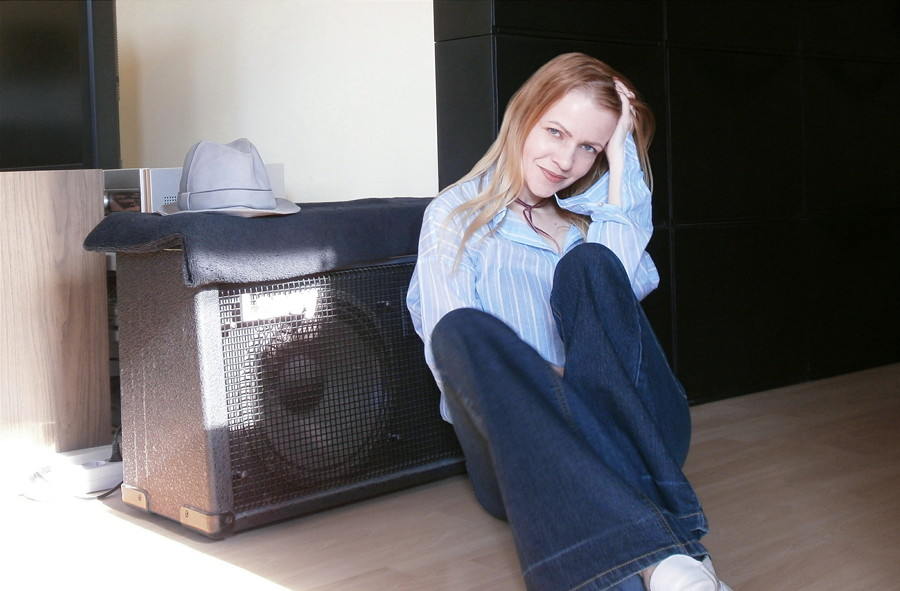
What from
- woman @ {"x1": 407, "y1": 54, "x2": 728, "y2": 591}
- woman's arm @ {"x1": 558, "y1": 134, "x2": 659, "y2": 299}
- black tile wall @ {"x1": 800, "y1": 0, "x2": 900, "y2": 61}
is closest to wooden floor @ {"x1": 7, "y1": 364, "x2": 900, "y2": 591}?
woman @ {"x1": 407, "y1": 54, "x2": 728, "y2": 591}

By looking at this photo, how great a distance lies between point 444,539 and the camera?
1637 millimetres

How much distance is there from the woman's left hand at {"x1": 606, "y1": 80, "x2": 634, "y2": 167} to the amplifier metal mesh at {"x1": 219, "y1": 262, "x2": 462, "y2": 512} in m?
0.49

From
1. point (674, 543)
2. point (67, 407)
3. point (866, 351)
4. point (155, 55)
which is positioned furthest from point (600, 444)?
point (155, 55)

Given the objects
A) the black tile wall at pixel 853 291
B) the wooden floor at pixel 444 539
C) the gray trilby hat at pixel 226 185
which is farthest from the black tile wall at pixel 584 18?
the wooden floor at pixel 444 539

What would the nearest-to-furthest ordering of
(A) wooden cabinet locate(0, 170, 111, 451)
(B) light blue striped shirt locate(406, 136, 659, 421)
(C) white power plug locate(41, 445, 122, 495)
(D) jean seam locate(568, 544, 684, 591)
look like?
1. (D) jean seam locate(568, 544, 684, 591)
2. (B) light blue striped shirt locate(406, 136, 659, 421)
3. (C) white power plug locate(41, 445, 122, 495)
4. (A) wooden cabinet locate(0, 170, 111, 451)

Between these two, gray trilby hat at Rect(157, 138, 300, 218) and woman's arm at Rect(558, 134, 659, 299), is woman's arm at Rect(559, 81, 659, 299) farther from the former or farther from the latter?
gray trilby hat at Rect(157, 138, 300, 218)

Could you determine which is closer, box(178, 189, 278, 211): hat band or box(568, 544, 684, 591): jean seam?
box(568, 544, 684, 591): jean seam

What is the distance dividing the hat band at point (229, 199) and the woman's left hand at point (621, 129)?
669mm

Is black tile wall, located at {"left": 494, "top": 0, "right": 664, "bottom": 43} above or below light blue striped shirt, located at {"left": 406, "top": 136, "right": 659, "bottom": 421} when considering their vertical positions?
above

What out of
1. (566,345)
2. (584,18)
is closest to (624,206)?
(566,345)

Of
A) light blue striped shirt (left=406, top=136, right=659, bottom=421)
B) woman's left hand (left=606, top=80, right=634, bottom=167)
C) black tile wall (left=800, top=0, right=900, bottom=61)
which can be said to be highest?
black tile wall (left=800, top=0, right=900, bottom=61)

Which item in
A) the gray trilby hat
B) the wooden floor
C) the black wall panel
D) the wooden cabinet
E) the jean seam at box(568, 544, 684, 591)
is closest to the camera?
the jean seam at box(568, 544, 684, 591)

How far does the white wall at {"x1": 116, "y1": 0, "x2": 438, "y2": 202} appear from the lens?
98.2 inches

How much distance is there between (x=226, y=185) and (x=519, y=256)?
0.59 meters
